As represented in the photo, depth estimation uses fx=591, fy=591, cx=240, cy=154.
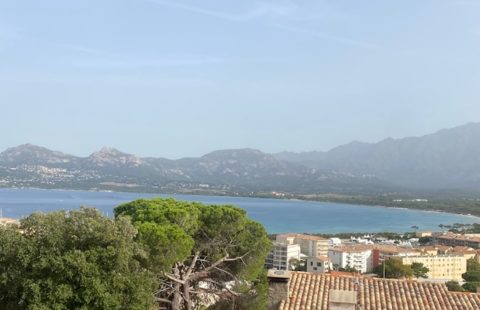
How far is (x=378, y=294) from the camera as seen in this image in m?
8.60

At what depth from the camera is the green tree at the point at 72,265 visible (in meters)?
7.99

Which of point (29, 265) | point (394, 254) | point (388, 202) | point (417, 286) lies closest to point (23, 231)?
point (29, 265)

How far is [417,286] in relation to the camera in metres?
8.95

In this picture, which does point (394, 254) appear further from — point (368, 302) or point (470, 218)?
point (470, 218)

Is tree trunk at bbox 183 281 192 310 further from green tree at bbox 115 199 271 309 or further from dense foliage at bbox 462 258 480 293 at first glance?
dense foliage at bbox 462 258 480 293

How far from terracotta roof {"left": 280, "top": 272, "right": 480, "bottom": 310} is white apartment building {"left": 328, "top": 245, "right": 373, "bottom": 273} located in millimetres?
52355

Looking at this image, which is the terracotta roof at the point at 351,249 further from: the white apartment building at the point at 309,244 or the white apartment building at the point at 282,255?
the white apartment building at the point at 282,255

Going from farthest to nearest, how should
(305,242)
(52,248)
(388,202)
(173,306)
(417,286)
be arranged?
1. (388,202)
2. (305,242)
3. (173,306)
4. (417,286)
5. (52,248)

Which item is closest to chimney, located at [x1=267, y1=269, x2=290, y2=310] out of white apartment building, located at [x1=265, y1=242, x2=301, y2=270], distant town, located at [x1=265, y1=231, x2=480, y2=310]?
distant town, located at [x1=265, y1=231, x2=480, y2=310]

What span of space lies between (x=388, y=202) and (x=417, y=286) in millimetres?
163128

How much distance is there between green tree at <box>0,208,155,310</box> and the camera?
26.2 feet

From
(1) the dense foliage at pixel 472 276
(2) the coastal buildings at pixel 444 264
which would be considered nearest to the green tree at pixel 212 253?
(1) the dense foliage at pixel 472 276

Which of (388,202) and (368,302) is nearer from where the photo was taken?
(368,302)

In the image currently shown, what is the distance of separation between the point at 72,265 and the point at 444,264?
179 ft
